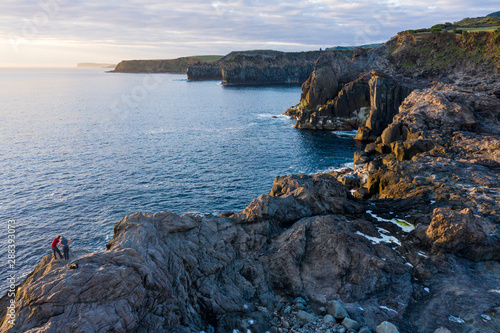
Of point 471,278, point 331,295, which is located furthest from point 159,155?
point 471,278

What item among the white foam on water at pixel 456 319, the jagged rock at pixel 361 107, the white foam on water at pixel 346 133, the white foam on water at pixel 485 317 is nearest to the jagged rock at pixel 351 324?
the white foam on water at pixel 456 319

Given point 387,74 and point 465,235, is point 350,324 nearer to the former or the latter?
point 465,235

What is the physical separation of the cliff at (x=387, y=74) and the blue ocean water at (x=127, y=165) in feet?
28.5

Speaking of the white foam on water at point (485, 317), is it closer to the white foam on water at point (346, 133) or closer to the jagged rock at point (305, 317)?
the jagged rock at point (305, 317)

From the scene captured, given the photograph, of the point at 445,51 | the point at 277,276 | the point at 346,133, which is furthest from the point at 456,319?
the point at 445,51

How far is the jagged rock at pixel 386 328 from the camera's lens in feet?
71.1

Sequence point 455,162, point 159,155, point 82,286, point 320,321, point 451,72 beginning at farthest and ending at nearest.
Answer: point 451,72 < point 159,155 < point 455,162 < point 320,321 < point 82,286

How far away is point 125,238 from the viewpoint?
23.5m

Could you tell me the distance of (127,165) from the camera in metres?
68.7

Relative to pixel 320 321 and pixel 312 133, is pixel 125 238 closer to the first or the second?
pixel 320 321

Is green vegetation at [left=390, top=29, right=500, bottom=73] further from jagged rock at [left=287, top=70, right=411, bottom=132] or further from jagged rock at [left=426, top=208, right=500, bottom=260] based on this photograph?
jagged rock at [left=426, top=208, right=500, bottom=260]

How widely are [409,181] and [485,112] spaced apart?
33.4 meters

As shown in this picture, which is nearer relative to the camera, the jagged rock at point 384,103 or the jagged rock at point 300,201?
the jagged rock at point 300,201

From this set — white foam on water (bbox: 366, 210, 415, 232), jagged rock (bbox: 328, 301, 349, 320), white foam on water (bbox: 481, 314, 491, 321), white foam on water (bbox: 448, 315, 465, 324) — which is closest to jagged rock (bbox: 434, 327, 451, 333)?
white foam on water (bbox: 448, 315, 465, 324)
